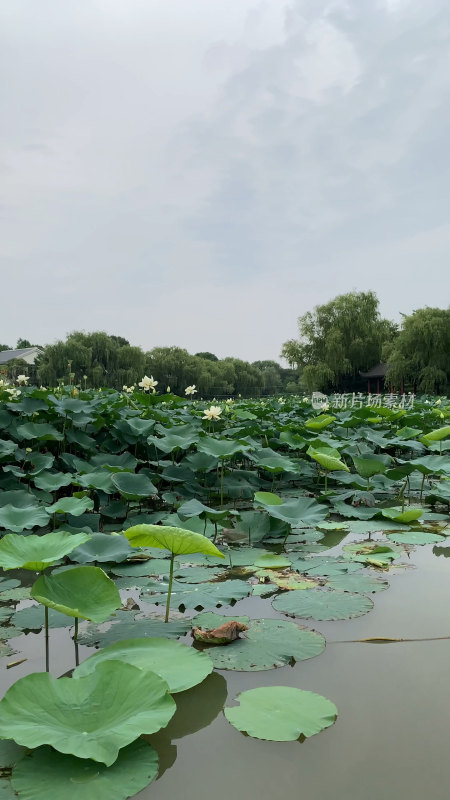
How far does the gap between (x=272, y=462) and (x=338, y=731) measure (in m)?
2.02

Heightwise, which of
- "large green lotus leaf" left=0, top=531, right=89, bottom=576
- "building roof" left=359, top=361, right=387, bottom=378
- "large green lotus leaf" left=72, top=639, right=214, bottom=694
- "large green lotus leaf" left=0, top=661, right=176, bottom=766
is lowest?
"large green lotus leaf" left=72, top=639, right=214, bottom=694

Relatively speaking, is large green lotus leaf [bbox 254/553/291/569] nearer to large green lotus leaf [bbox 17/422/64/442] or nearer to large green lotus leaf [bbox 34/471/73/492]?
large green lotus leaf [bbox 34/471/73/492]

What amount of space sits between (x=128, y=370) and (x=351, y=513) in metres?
27.2

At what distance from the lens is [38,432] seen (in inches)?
116

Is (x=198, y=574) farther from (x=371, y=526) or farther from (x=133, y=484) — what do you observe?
(x=371, y=526)

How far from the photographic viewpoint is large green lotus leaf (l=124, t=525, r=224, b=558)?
4.09 feet

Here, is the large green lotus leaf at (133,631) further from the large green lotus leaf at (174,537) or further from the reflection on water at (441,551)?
the reflection on water at (441,551)

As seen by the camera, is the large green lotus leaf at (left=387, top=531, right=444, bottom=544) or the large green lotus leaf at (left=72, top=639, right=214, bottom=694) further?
the large green lotus leaf at (left=387, top=531, right=444, bottom=544)

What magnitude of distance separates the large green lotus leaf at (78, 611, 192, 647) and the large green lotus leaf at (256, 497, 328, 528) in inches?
29.4

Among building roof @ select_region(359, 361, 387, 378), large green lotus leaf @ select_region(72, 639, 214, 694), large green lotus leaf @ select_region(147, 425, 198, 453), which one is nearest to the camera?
large green lotus leaf @ select_region(72, 639, 214, 694)

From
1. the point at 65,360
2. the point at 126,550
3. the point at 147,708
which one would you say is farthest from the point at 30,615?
the point at 65,360

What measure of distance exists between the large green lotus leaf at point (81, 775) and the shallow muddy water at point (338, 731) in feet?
0.12

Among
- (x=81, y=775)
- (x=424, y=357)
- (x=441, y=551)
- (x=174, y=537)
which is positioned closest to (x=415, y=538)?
(x=441, y=551)

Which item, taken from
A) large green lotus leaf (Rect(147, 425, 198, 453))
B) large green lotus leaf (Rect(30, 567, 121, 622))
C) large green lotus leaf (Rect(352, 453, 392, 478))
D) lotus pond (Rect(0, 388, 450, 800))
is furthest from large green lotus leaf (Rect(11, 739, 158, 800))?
large green lotus leaf (Rect(352, 453, 392, 478))
